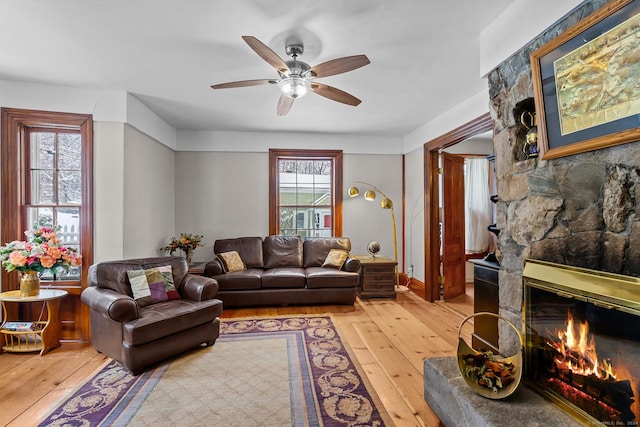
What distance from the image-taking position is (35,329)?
10.3ft

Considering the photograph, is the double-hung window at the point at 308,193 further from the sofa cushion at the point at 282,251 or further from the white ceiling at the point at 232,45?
the white ceiling at the point at 232,45

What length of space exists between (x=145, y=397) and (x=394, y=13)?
3.21 meters

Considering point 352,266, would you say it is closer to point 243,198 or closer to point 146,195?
point 243,198

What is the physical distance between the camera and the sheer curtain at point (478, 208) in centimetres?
589

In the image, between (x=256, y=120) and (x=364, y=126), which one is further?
(x=364, y=126)

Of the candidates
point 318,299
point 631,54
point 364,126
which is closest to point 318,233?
point 318,299

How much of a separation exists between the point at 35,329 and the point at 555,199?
4508 mm

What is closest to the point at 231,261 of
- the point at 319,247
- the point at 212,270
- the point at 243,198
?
the point at 212,270

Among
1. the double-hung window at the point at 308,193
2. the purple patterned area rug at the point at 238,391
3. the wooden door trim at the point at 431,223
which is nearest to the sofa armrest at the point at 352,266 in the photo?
the double-hung window at the point at 308,193

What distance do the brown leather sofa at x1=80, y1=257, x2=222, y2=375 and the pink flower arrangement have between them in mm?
268

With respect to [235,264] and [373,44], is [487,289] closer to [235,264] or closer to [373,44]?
[373,44]

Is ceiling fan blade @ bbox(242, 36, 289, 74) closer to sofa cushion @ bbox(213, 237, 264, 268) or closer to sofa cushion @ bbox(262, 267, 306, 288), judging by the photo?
sofa cushion @ bbox(262, 267, 306, 288)

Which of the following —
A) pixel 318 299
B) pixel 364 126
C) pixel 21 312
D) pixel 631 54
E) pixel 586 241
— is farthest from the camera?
pixel 364 126

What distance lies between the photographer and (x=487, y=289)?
111 inches
